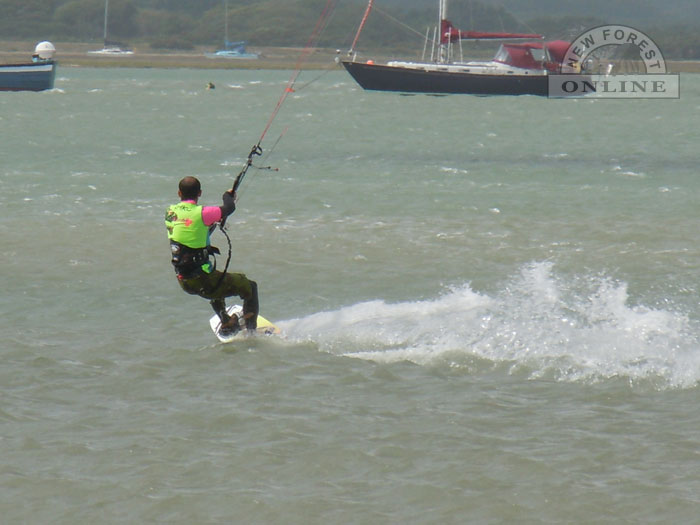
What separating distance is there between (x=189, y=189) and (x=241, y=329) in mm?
1933

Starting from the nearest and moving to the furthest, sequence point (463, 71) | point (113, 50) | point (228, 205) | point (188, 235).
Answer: point (228, 205), point (188, 235), point (463, 71), point (113, 50)

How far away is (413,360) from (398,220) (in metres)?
9.69

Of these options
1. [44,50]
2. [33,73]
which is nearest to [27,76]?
[33,73]

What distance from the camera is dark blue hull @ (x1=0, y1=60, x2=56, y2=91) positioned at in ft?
224

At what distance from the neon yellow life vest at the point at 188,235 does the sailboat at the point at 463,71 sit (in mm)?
57093

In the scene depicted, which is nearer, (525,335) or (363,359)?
(363,359)

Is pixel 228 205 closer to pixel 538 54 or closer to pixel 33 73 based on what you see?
pixel 33 73

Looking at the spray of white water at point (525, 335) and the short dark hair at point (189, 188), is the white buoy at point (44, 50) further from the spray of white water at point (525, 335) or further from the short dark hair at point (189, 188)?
the short dark hair at point (189, 188)

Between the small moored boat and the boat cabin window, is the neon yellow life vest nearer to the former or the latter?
the small moored boat

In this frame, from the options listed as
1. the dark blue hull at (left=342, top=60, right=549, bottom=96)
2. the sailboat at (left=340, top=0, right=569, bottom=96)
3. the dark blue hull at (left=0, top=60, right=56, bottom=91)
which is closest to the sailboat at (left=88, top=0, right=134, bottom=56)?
the dark blue hull at (left=0, top=60, right=56, bottom=91)

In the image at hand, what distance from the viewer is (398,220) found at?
20.1 meters

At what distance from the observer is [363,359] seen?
10641 mm

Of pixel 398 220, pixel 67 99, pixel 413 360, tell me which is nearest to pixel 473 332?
pixel 413 360

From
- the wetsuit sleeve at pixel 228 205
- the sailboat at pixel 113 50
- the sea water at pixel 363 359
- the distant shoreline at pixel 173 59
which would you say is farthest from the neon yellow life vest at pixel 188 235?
the sailboat at pixel 113 50
